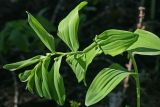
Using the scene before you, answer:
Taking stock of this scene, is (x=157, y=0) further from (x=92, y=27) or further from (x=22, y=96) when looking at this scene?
(x=22, y=96)

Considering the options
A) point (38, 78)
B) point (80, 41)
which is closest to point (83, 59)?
point (38, 78)

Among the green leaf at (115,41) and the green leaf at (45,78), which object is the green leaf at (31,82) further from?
the green leaf at (115,41)

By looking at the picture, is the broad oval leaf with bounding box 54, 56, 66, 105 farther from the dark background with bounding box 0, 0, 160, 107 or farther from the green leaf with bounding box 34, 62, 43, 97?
the dark background with bounding box 0, 0, 160, 107

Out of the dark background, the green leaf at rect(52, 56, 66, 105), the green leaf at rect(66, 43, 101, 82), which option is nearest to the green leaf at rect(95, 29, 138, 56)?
the green leaf at rect(66, 43, 101, 82)

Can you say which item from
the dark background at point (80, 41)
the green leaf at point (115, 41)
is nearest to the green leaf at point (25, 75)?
the green leaf at point (115, 41)

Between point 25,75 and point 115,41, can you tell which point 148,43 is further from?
point 25,75

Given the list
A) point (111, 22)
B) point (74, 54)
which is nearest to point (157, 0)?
point (111, 22)
